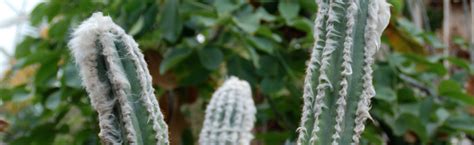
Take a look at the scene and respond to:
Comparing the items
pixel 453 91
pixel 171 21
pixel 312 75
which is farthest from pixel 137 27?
pixel 312 75

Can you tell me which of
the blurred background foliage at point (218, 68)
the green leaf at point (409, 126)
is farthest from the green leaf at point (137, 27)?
the green leaf at point (409, 126)

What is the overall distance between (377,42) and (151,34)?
105cm

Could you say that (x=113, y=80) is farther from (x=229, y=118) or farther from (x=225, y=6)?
(x=225, y=6)

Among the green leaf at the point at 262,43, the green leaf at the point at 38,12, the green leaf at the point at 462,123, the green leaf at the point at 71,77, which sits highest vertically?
the green leaf at the point at 38,12

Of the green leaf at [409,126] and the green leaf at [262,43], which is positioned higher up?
the green leaf at [262,43]

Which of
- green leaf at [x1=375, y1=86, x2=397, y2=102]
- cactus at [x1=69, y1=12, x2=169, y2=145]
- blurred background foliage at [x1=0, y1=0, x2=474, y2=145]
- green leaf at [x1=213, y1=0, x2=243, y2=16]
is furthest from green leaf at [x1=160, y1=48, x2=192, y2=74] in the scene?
cactus at [x1=69, y1=12, x2=169, y2=145]

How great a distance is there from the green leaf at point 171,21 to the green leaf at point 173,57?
0.09ft

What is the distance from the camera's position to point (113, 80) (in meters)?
0.73

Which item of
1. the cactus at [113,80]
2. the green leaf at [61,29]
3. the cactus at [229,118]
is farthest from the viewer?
the green leaf at [61,29]

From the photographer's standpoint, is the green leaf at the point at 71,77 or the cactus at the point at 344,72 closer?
the cactus at the point at 344,72

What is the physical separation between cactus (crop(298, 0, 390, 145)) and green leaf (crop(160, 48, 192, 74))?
88cm

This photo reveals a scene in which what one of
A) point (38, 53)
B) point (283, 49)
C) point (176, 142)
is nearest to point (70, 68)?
point (38, 53)

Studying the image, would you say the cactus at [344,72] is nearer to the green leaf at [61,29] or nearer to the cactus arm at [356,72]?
the cactus arm at [356,72]

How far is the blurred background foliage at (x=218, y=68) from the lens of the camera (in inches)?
65.4
